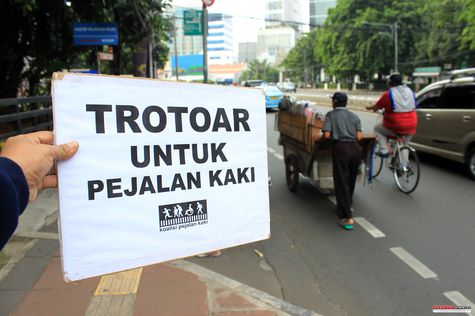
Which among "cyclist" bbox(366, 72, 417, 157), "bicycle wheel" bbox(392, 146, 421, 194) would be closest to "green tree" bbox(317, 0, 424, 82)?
"cyclist" bbox(366, 72, 417, 157)

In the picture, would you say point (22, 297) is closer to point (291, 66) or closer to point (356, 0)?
point (356, 0)

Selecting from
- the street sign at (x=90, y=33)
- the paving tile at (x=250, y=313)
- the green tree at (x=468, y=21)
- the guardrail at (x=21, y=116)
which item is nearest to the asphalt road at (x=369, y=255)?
the paving tile at (x=250, y=313)

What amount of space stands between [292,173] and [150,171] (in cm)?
509

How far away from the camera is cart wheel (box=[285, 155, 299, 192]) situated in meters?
6.61

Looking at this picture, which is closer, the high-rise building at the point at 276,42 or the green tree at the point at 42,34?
the green tree at the point at 42,34

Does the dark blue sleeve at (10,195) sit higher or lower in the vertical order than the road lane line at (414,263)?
higher

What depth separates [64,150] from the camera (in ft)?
5.66

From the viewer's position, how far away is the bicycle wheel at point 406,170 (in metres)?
6.55

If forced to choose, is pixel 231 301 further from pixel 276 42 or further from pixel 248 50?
pixel 248 50

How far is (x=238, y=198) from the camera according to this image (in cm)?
226

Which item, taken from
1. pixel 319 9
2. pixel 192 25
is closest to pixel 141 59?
pixel 192 25

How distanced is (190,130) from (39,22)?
9933mm

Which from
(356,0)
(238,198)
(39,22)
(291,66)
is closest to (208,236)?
(238,198)

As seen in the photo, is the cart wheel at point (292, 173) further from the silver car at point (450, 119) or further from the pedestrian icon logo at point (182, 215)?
the pedestrian icon logo at point (182, 215)
